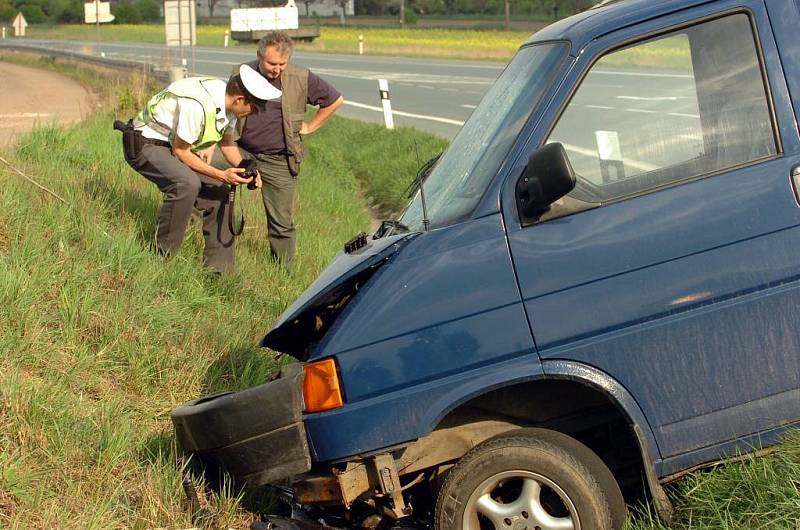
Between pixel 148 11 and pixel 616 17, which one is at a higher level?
pixel 148 11

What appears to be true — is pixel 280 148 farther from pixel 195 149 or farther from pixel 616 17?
pixel 616 17

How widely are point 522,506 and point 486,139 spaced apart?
141 centimetres

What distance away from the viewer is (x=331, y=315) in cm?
466

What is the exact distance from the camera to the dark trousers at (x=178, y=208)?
7.89 meters

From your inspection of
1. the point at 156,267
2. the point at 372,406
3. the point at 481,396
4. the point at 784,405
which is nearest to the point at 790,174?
the point at 784,405

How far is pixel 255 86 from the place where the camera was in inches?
299

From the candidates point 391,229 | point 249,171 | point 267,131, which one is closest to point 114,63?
point 267,131

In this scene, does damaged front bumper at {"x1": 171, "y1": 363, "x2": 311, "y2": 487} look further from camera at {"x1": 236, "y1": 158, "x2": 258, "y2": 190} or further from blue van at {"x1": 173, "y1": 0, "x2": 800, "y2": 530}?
camera at {"x1": 236, "y1": 158, "x2": 258, "y2": 190}

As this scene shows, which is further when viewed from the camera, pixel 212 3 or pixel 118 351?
pixel 212 3

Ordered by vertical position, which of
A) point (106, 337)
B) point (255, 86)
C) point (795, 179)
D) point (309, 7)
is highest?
point (309, 7)

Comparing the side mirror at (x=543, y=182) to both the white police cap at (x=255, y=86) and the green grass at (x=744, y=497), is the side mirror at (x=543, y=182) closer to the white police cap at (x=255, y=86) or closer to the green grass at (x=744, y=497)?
the green grass at (x=744, y=497)

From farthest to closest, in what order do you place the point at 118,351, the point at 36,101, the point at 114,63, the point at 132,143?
1. the point at 114,63
2. the point at 36,101
3. the point at 132,143
4. the point at 118,351

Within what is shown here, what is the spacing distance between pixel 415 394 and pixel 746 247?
1241 millimetres

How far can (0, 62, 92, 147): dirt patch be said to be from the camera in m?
13.5
